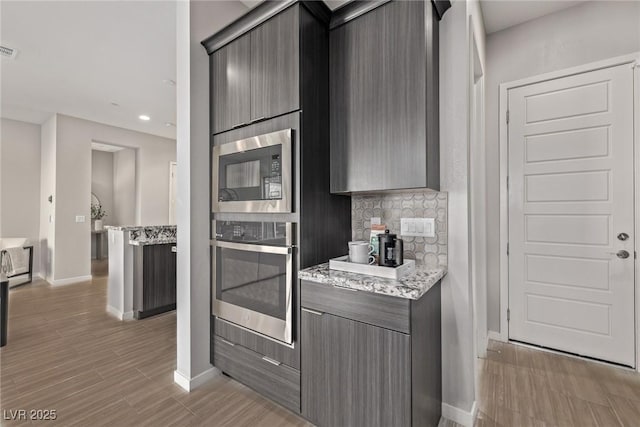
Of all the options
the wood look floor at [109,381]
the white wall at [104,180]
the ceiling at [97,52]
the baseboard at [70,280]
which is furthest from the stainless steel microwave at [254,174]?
the white wall at [104,180]

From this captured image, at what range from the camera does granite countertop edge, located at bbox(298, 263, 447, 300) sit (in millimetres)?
1289

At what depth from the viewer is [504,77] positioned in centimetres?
279

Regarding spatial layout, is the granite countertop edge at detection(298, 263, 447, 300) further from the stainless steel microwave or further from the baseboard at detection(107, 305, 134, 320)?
the baseboard at detection(107, 305, 134, 320)

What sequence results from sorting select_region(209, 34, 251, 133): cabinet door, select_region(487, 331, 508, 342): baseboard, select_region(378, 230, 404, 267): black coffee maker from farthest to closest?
select_region(487, 331, 508, 342): baseboard → select_region(209, 34, 251, 133): cabinet door → select_region(378, 230, 404, 267): black coffee maker

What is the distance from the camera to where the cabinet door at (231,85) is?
1.96 m

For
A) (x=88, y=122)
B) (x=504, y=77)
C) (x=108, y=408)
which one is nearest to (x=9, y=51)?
(x=88, y=122)

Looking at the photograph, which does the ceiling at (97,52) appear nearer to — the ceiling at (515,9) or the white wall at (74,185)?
the ceiling at (515,9)

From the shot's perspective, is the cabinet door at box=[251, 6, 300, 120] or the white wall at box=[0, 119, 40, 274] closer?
the cabinet door at box=[251, 6, 300, 120]

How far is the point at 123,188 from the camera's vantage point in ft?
24.3

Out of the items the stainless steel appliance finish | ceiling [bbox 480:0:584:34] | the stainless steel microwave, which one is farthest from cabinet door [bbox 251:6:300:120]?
ceiling [bbox 480:0:584:34]

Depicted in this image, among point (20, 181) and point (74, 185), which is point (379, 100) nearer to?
point (74, 185)

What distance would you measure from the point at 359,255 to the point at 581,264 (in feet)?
7.01

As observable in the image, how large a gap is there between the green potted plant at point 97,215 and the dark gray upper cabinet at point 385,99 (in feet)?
24.4

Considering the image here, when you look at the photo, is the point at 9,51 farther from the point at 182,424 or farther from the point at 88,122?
the point at 182,424
